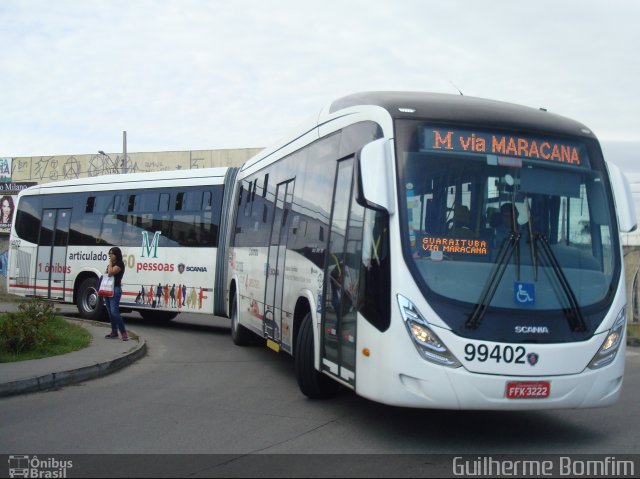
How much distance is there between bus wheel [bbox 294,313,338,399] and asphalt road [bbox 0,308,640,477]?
0.50ft

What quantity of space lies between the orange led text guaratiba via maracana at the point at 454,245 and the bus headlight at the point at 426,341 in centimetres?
64

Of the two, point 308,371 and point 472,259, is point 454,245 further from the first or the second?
point 308,371

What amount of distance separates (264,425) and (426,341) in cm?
218

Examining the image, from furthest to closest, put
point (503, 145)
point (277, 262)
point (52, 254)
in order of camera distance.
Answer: point (52, 254) → point (277, 262) → point (503, 145)

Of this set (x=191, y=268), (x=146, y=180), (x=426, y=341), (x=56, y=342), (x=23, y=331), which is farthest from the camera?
(x=146, y=180)

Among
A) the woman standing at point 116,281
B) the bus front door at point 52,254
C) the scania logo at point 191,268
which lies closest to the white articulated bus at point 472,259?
the woman standing at point 116,281

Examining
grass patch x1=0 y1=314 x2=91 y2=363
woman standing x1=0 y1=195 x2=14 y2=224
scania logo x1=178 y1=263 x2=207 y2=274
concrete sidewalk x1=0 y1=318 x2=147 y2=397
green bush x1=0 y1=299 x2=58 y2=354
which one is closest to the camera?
concrete sidewalk x1=0 y1=318 x2=147 y2=397

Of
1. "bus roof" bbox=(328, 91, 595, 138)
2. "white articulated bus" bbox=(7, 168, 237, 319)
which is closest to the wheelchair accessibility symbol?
"bus roof" bbox=(328, 91, 595, 138)

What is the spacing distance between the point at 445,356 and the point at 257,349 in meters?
8.02

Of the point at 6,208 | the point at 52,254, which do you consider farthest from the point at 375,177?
the point at 6,208

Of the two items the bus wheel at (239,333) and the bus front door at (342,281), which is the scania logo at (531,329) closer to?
the bus front door at (342,281)

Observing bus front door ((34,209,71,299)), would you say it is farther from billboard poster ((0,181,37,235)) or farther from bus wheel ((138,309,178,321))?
billboard poster ((0,181,37,235))

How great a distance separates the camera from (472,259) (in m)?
6.66

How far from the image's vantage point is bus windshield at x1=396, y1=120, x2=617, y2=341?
6559mm
